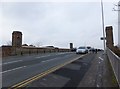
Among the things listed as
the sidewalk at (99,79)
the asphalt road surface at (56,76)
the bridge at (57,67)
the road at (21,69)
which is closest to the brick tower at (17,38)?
the bridge at (57,67)

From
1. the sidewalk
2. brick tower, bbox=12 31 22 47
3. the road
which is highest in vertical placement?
brick tower, bbox=12 31 22 47

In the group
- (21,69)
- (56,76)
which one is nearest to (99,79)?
(56,76)

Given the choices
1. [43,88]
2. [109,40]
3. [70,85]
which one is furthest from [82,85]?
[109,40]

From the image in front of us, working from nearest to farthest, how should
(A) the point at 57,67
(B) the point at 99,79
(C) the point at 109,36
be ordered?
(B) the point at 99,79 → (A) the point at 57,67 → (C) the point at 109,36

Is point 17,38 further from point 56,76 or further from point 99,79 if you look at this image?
point 99,79

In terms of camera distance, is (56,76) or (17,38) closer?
(56,76)

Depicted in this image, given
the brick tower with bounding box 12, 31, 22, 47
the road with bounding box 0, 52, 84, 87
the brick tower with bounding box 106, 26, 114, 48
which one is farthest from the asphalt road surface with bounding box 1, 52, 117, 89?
the brick tower with bounding box 106, 26, 114, 48

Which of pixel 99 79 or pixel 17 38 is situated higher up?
pixel 17 38

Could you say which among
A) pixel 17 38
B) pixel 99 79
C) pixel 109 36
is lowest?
pixel 99 79

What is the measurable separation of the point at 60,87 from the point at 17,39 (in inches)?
1451

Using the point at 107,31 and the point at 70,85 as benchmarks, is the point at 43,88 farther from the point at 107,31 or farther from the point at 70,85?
the point at 107,31

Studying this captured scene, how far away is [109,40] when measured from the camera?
6175 cm

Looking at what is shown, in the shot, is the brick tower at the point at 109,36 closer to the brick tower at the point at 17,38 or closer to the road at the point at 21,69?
the brick tower at the point at 17,38

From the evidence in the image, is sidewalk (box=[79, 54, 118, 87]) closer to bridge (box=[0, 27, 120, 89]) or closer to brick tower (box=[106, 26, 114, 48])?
bridge (box=[0, 27, 120, 89])
